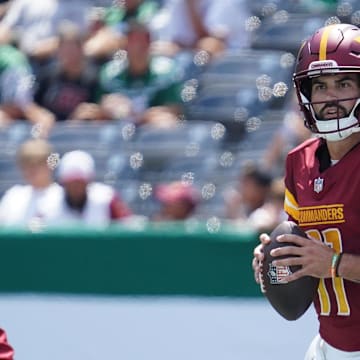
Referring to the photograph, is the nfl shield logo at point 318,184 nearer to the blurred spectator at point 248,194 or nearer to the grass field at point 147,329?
the grass field at point 147,329

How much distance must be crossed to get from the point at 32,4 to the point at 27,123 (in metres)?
1.39

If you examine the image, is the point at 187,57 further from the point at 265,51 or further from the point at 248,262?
the point at 248,262

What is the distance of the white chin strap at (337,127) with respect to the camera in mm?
3203

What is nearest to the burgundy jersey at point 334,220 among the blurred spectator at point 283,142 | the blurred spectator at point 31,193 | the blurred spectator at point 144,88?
the blurred spectator at point 283,142

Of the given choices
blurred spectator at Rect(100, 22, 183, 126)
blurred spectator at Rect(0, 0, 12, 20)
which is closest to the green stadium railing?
blurred spectator at Rect(100, 22, 183, 126)

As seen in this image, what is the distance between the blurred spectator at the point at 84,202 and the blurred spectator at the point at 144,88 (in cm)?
90

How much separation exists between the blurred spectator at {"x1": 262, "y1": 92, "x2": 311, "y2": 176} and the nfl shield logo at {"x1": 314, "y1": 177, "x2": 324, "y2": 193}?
3.04m

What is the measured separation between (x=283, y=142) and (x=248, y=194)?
1.72 ft

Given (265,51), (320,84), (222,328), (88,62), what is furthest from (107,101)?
(320,84)

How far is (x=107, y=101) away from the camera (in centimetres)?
750

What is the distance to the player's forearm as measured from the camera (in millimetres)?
3109

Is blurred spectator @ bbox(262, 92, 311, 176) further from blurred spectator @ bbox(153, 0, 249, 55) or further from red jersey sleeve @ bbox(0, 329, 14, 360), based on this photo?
red jersey sleeve @ bbox(0, 329, 14, 360)

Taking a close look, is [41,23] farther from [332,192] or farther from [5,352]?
[332,192]

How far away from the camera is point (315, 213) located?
3293mm
